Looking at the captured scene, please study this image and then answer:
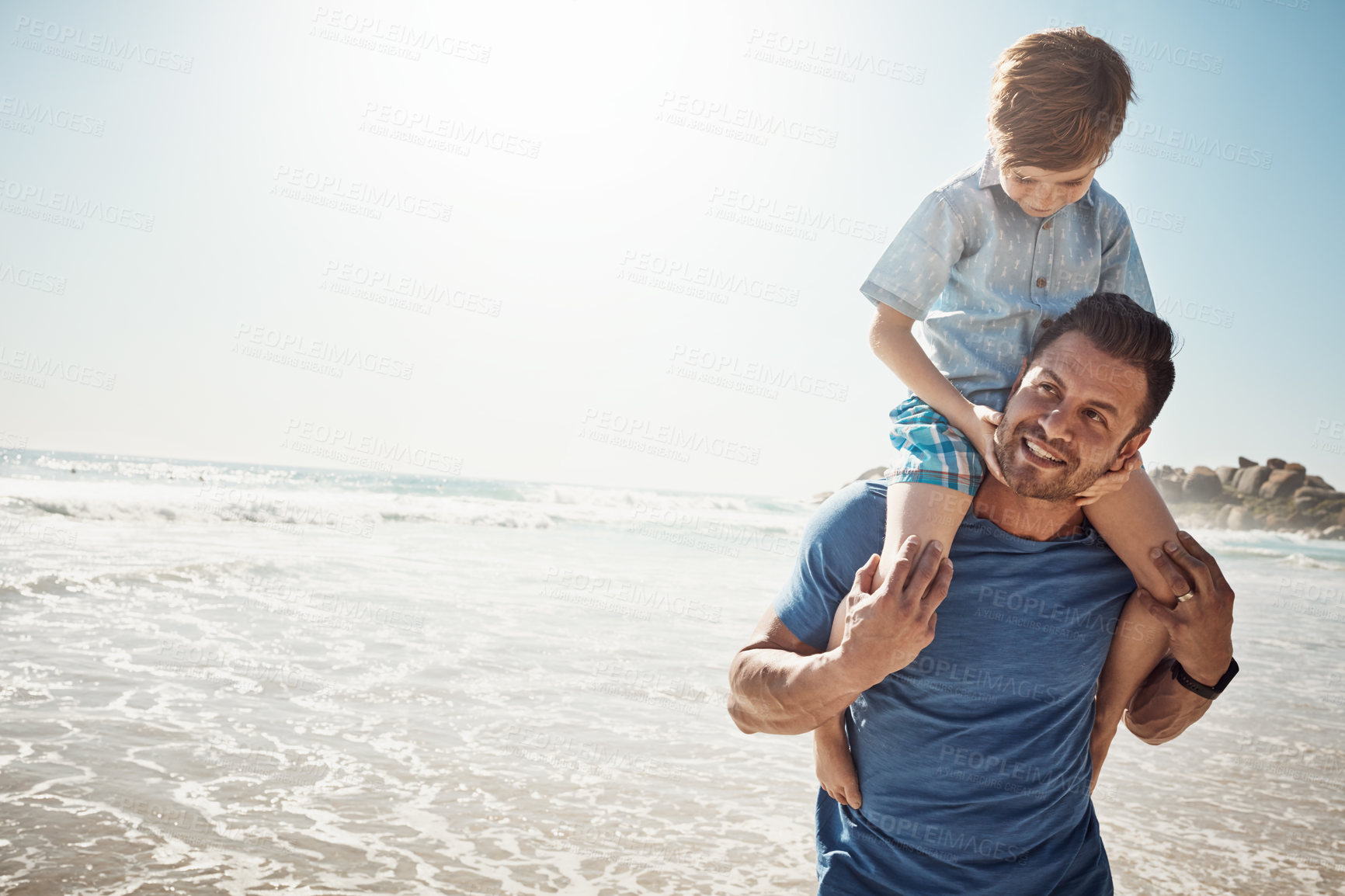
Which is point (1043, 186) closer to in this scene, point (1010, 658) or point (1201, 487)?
point (1010, 658)

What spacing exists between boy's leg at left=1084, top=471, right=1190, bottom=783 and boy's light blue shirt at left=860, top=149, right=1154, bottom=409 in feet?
1.17

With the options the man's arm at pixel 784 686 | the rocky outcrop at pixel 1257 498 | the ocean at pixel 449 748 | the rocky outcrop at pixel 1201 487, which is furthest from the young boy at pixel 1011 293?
the rocky outcrop at pixel 1201 487

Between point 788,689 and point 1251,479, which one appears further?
point 1251,479

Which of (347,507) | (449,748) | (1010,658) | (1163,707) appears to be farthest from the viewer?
(347,507)

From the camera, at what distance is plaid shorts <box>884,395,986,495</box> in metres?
1.90

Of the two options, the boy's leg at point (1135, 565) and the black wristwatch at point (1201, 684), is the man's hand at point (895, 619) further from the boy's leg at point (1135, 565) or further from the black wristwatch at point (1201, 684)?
the black wristwatch at point (1201, 684)

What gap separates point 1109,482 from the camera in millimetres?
1847

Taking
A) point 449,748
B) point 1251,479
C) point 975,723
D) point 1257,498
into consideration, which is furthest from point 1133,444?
point 1251,479

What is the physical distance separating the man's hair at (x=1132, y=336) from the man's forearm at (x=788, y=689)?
2.81 feet

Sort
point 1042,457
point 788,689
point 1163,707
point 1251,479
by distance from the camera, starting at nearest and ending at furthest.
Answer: point 788,689
point 1042,457
point 1163,707
point 1251,479

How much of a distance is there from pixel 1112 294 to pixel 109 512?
1965cm

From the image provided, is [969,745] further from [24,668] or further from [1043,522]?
[24,668]

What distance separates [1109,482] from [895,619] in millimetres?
670

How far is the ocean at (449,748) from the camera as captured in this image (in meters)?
4.13
